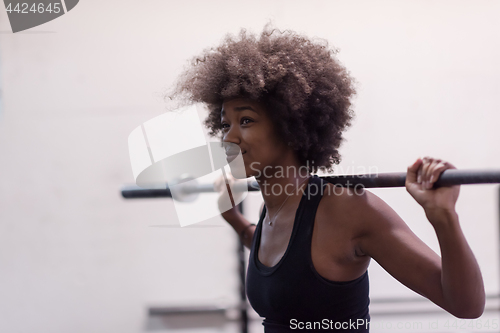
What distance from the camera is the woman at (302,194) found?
1.48 ft

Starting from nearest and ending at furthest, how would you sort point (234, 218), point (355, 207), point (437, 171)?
point (437, 171) → point (355, 207) → point (234, 218)

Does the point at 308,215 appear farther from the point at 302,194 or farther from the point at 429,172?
the point at 429,172

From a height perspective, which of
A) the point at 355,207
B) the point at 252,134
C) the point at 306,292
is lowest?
the point at 306,292

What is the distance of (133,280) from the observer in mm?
1109

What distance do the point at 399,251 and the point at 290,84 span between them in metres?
0.28

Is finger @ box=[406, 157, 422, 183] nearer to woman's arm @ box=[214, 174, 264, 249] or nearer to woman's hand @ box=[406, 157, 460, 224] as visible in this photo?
woman's hand @ box=[406, 157, 460, 224]

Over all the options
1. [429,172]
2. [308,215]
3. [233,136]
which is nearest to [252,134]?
[233,136]

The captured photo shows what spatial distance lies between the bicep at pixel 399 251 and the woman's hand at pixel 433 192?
0.21 ft

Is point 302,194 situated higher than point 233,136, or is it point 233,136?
point 233,136

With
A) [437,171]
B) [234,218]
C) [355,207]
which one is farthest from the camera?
[234,218]

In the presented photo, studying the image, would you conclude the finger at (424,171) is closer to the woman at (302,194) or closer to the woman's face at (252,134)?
the woman at (302,194)

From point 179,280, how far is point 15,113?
0.69m

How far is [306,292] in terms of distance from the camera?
1.63 ft

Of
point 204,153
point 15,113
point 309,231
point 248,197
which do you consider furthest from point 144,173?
point 15,113
